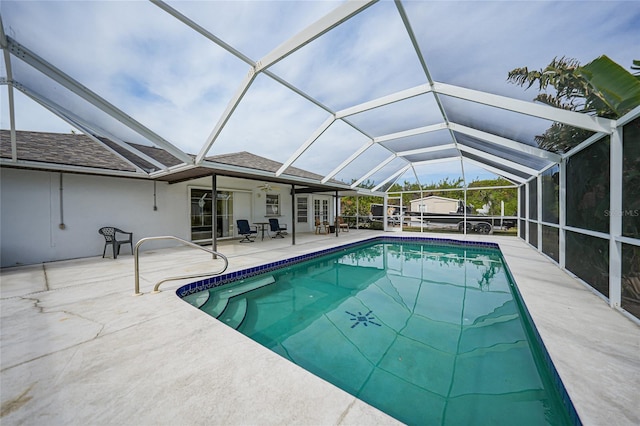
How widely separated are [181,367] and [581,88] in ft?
21.0

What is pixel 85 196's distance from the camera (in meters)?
7.31

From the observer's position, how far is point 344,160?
406 inches

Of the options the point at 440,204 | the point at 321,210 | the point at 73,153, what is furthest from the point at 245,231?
the point at 440,204

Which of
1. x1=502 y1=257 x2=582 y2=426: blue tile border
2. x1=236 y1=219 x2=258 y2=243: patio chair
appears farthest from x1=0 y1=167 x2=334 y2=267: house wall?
x1=502 y1=257 x2=582 y2=426: blue tile border

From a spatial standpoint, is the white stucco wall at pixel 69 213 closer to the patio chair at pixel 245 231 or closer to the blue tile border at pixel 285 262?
the patio chair at pixel 245 231

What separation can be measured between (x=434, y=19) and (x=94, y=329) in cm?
619

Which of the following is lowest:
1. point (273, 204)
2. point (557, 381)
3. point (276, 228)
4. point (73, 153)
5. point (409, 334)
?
point (409, 334)

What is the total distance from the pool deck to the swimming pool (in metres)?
0.33

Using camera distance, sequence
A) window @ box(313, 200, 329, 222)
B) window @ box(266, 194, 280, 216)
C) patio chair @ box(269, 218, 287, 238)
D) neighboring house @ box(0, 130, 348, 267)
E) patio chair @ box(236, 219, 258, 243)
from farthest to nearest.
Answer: window @ box(313, 200, 329, 222) → window @ box(266, 194, 280, 216) → patio chair @ box(269, 218, 287, 238) → patio chair @ box(236, 219, 258, 243) → neighboring house @ box(0, 130, 348, 267)

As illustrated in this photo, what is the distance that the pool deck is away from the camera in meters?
1.71

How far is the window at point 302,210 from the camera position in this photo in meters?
14.8

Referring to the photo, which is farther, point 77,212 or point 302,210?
point 302,210

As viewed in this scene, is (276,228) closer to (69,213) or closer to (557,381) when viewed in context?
(69,213)

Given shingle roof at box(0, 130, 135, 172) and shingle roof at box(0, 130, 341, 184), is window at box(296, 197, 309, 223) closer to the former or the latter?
shingle roof at box(0, 130, 341, 184)
